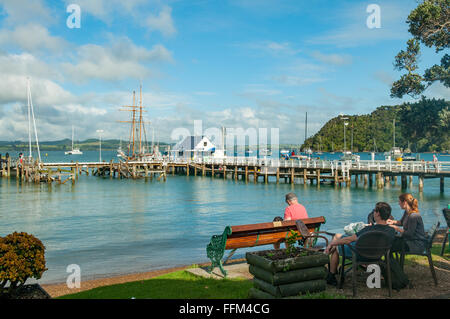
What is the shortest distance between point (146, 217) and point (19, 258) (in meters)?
19.6

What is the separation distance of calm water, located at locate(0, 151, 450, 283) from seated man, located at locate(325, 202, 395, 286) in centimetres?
358

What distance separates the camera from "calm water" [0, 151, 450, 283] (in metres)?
14.7

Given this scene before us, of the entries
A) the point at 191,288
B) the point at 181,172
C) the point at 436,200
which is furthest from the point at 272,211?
the point at 181,172

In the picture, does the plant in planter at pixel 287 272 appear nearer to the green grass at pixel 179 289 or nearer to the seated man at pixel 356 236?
the green grass at pixel 179 289

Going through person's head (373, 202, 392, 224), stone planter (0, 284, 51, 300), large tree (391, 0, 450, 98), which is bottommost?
stone planter (0, 284, 51, 300)

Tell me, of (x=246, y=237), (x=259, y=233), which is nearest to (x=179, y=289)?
(x=246, y=237)

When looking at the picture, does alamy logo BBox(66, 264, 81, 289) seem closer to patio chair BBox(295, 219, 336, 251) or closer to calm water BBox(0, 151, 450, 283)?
calm water BBox(0, 151, 450, 283)

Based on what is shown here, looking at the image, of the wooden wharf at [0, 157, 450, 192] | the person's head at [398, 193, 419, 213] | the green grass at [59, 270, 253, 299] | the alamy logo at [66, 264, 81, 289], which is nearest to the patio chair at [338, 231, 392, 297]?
the person's head at [398, 193, 419, 213]

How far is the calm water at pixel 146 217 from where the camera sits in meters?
14.7

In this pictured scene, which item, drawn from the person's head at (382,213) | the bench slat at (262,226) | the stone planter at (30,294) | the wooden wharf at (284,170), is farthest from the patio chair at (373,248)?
the wooden wharf at (284,170)

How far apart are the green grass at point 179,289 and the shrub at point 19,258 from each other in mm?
796

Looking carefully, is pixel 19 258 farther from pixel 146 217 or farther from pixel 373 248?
pixel 146 217

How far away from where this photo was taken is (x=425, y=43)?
21766 mm

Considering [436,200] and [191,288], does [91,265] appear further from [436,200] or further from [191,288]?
[436,200]
